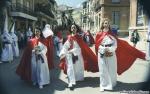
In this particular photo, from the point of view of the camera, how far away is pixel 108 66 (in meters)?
9.50

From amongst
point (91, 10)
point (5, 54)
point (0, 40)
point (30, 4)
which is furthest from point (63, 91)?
point (91, 10)

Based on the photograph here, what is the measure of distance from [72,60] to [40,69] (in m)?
0.87

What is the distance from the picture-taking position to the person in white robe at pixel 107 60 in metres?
9.38

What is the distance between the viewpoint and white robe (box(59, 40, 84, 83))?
981 cm

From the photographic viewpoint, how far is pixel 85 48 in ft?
34.5

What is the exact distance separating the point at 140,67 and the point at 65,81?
3.18m

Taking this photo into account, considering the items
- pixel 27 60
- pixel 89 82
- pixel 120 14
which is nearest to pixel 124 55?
pixel 89 82

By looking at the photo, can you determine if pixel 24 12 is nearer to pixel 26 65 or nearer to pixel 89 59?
pixel 26 65

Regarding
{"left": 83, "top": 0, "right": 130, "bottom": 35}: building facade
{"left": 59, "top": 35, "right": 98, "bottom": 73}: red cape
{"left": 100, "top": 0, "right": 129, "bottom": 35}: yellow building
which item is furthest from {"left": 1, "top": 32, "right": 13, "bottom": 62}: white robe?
{"left": 100, "top": 0, "right": 129, "bottom": 35}: yellow building

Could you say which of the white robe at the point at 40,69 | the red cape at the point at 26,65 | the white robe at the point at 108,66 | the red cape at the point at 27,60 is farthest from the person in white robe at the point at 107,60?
the red cape at the point at 26,65

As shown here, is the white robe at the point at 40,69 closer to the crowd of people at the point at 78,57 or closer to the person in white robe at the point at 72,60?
the crowd of people at the point at 78,57

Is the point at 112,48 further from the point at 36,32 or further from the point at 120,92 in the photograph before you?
the point at 36,32

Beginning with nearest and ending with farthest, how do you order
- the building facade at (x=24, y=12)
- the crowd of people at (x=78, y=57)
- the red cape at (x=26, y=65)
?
the crowd of people at (x=78, y=57) → the red cape at (x=26, y=65) → the building facade at (x=24, y=12)

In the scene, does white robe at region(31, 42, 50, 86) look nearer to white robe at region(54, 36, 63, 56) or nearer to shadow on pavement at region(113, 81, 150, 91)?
shadow on pavement at region(113, 81, 150, 91)
